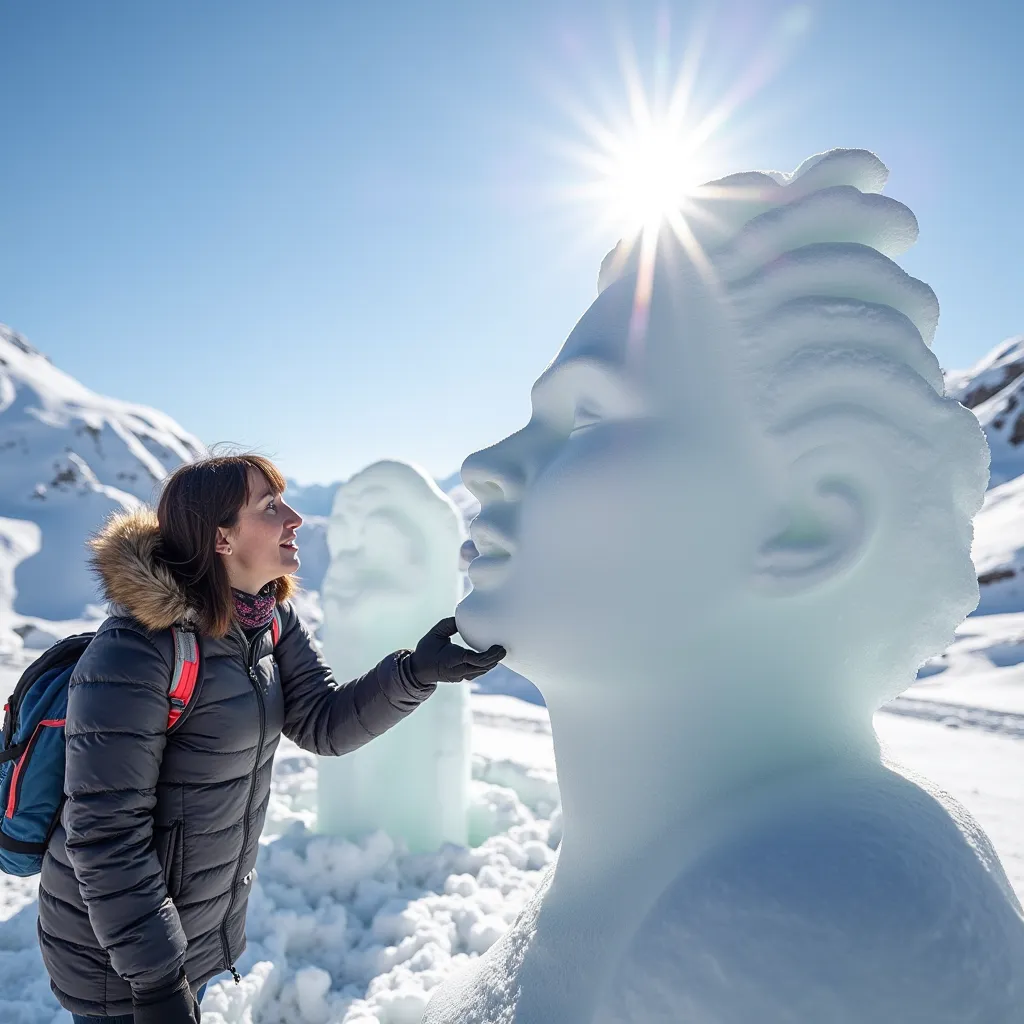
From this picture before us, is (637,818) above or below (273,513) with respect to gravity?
below

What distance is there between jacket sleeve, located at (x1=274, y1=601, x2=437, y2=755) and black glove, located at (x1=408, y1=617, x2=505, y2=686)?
0.08 m

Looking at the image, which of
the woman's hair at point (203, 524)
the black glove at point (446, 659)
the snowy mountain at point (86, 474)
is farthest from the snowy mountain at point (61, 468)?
the black glove at point (446, 659)

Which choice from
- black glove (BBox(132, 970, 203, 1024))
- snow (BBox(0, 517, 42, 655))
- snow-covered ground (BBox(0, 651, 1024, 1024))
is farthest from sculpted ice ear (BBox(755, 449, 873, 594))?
snow (BBox(0, 517, 42, 655))

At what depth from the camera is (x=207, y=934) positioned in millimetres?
1850

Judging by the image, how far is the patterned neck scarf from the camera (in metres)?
1.91

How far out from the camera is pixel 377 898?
3744 millimetres

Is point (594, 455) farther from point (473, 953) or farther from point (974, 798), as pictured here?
point (974, 798)

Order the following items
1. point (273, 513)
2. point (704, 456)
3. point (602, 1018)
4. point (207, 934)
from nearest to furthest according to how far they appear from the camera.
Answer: point (602, 1018) < point (704, 456) < point (207, 934) < point (273, 513)

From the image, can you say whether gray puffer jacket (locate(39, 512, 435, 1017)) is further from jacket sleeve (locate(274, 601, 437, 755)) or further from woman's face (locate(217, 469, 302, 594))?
woman's face (locate(217, 469, 302, 594))

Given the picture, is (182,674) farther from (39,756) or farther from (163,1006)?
(163,1006)

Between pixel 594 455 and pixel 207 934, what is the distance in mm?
1642

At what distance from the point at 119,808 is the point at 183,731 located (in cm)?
22

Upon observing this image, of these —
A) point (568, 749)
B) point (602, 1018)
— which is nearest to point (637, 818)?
point (568, 749)

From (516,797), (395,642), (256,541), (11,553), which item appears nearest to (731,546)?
(256,541)
